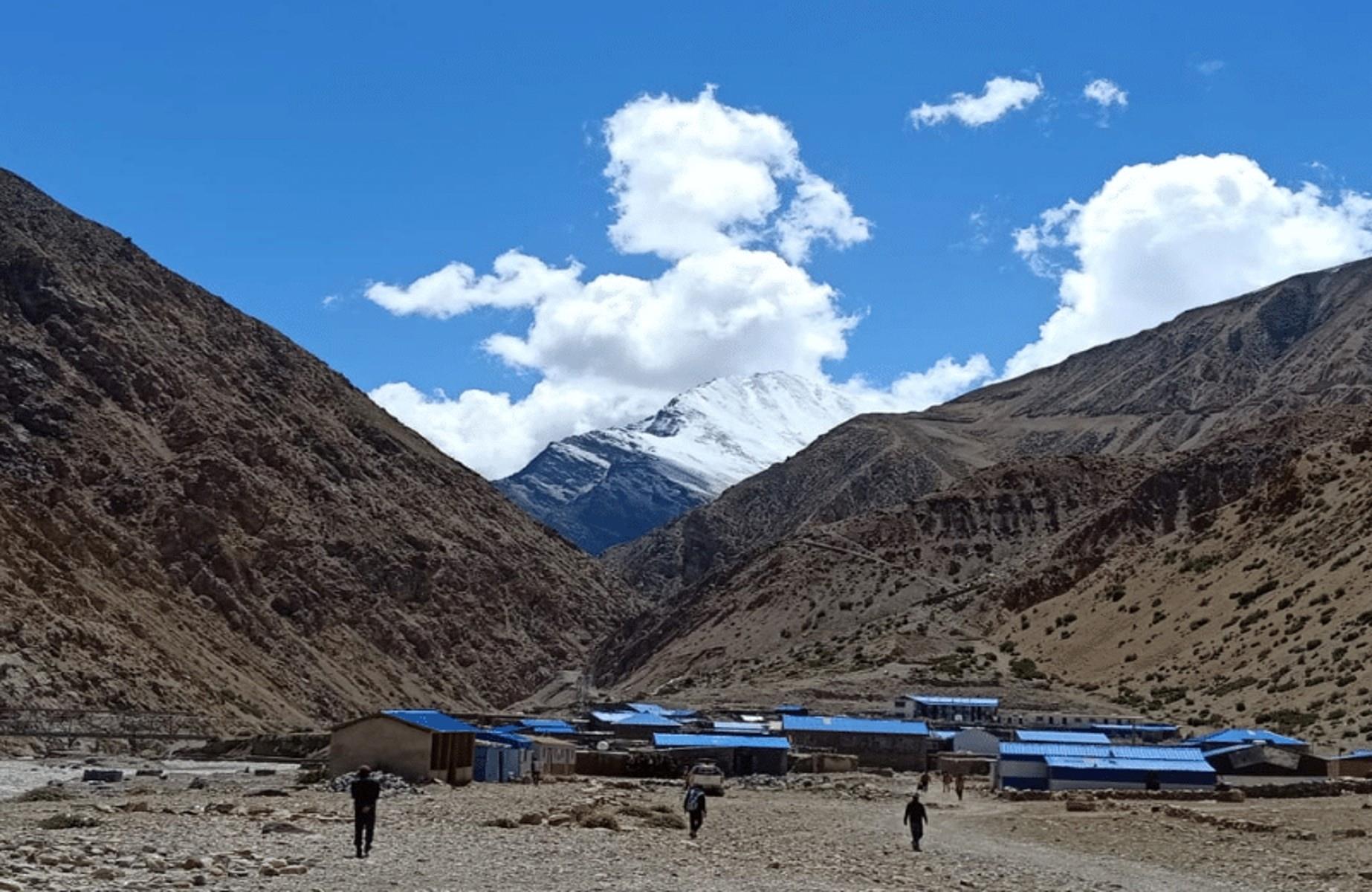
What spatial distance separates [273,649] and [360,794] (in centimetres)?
7062

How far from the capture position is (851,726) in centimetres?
6275

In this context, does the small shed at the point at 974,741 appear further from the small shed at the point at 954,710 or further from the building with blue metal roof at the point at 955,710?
the small shed at the point at 954,710

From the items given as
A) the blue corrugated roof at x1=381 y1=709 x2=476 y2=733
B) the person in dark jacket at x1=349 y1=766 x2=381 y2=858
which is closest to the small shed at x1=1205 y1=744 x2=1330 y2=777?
the blue corrugated roof at x1=381 y1=709 x2=476 y2=733

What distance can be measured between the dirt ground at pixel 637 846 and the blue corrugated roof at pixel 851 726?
2104 cm

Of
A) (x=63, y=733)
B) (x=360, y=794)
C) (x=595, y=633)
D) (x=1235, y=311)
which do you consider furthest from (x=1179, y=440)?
(x=360, y=794)

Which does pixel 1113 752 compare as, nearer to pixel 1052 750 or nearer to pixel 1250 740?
pixel 1052 750

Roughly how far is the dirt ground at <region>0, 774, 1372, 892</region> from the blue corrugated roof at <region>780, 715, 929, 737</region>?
21.0m

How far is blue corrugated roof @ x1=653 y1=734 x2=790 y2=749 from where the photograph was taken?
53.8 m

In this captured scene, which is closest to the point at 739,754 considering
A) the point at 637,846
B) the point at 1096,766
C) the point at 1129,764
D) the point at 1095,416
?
the point at 1096,766

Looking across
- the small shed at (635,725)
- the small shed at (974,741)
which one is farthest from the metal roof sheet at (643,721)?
the small shed at (974,741)

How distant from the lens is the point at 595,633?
12206 cm

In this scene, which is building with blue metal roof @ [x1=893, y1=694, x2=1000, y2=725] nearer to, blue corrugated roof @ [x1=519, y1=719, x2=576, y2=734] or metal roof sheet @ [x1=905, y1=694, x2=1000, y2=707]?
metal roof sheet @ [x1=905, y1=694, x2=1000, y2=707]

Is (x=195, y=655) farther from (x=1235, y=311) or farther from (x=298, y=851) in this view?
(x=1235, y=311)

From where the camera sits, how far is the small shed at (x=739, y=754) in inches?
2076
